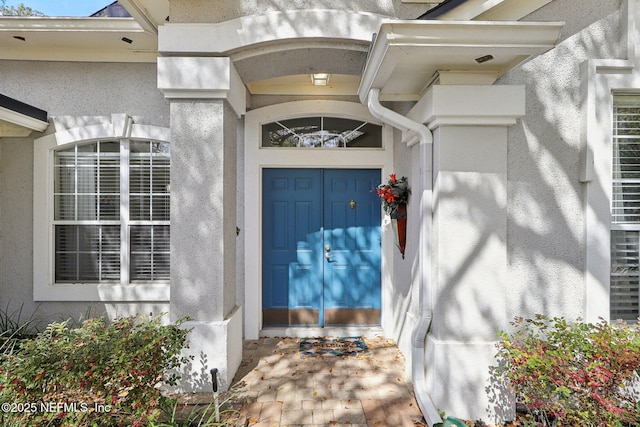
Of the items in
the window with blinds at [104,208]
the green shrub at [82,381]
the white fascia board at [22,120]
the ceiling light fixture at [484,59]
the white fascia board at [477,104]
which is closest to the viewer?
the green shrub at [82,381]

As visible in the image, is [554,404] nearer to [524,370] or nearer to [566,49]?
[524,370]

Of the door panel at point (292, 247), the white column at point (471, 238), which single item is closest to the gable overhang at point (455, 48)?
the white column at point (471, 238)

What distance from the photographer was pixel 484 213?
3.26 meters

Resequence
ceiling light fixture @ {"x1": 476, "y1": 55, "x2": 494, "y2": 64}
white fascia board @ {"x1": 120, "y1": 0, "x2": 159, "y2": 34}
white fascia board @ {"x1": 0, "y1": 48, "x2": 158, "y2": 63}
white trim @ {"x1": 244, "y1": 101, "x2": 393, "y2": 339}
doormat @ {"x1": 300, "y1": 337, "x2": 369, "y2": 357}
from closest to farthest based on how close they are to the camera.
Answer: ceiling light fixture @ {"x1": 476, "y1": 55, "x2": 494, "y2": 64} → white fascia board @ {"x1": 120, "y1": 0, "x2": 159, "y2": 34} → doormat @ {"x1": 300, "y1": 337, "x2": 369, "y2": 357} → white fascia board @ {"x1": 0, "y1": 48, "x2": 158, "y2": 63} → white trim @ {"x1": 244, "y1": 101, "x2": 393, "y2": 339}

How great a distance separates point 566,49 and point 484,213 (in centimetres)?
173

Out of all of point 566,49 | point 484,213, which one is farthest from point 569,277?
point 566,49

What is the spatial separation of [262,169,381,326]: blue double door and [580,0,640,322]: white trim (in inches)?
99.3

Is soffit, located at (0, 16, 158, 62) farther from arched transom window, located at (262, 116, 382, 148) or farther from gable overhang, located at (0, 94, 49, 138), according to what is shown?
arched transom window, located at (262, 116, 382, 148)

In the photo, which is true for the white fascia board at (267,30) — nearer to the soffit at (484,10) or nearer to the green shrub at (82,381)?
the soffit at (484,10)

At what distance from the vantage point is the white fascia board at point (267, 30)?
138 inches

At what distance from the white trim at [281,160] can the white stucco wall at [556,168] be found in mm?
1963

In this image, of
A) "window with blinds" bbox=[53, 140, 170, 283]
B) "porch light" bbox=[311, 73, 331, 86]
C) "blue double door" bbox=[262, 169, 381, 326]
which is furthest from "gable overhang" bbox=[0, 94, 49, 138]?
"porch light" bbox=[311, 73, 331, 86]

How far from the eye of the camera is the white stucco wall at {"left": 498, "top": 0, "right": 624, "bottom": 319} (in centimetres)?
334

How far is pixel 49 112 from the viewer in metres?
4.86
